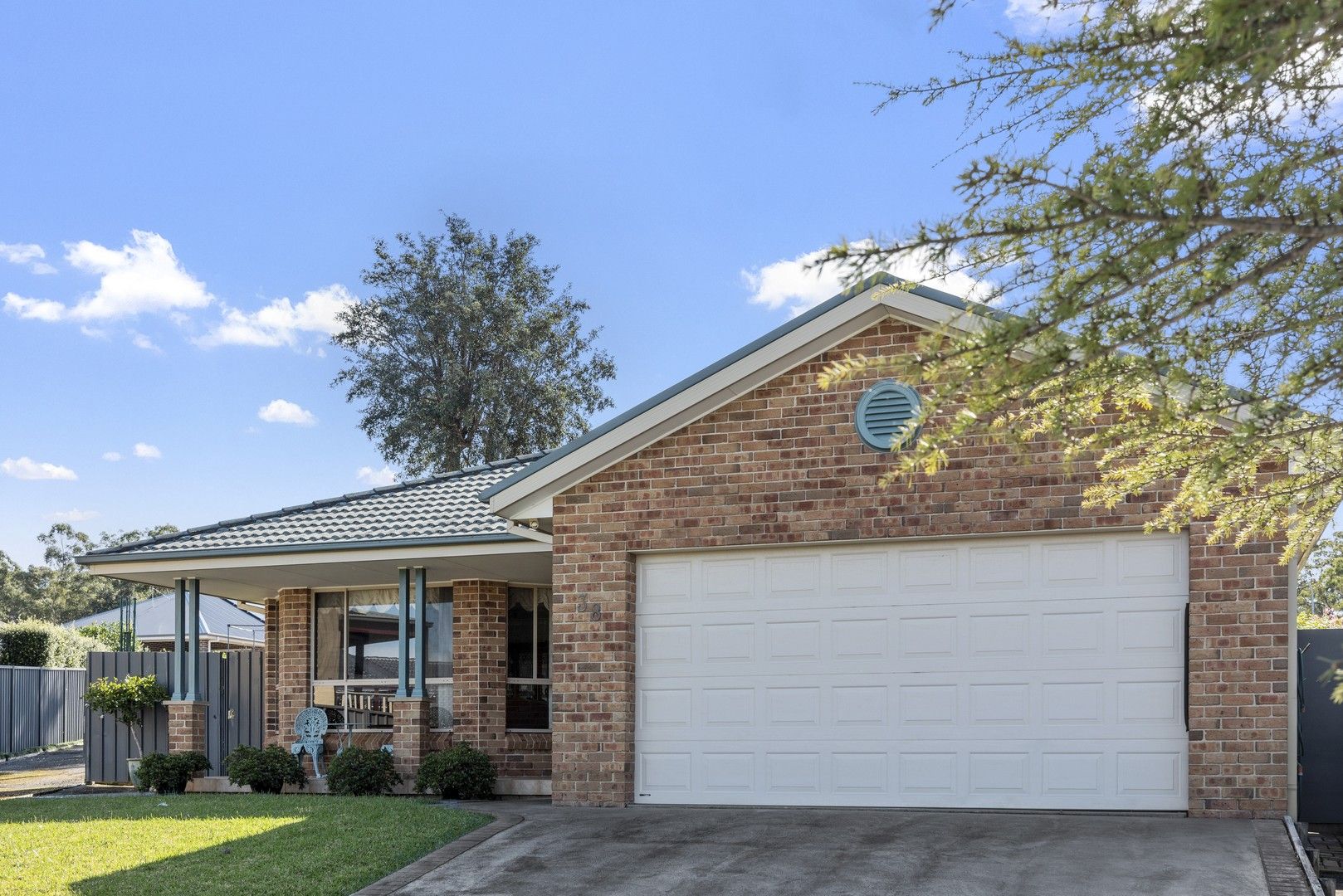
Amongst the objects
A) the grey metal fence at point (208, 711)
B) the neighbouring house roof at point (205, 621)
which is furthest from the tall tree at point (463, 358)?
the grey metal fence at point (208, 711)

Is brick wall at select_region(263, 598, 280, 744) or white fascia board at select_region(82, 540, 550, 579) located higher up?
white fascia board at select_region(82, 540, 550, 579)

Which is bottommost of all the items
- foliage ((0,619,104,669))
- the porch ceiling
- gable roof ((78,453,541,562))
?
foliage ((0,619,104,669))

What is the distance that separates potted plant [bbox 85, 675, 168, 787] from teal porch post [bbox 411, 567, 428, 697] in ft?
16.4

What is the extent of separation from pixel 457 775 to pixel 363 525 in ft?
11.2

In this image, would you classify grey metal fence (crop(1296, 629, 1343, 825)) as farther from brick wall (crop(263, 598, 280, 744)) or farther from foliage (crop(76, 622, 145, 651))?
foliage (crop(76, 622, 145, 651))

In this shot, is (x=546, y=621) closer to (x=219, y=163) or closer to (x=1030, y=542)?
(x=1030, y=542)

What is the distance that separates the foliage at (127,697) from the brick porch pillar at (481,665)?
4.99m

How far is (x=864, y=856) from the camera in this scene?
9969mm

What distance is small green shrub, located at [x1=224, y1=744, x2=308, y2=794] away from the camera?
53.5 feet

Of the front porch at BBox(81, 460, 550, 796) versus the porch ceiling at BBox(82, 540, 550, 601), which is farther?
the front porch at BBox(81, 460, 550, 796)

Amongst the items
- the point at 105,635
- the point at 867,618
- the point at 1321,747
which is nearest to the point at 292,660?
the point at 867,618

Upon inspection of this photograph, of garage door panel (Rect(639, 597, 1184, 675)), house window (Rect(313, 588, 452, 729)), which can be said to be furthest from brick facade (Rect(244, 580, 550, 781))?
garage door panel (Rect(639, 597, 1184, 675))

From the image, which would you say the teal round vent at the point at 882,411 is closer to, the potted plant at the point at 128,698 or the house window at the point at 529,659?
the house window at the point at 529,659

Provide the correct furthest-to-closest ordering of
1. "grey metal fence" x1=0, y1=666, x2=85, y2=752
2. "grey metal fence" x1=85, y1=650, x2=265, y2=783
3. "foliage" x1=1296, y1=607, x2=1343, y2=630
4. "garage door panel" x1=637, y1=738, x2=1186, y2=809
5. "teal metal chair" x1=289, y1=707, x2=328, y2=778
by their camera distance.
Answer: "grey metal fence" x1=0, y1=666, x2=85, y2=752
"grey metal fence" x1=85, y1=650, x2=265, y2=783
"foliage" x1=1296, y1=607, x2=1343, y2=630
"teal metal chair" x1=289, y1=707, x2=328, y2=778
"garage door panel" x1=637, y1=738, x2=1186, y2=809
